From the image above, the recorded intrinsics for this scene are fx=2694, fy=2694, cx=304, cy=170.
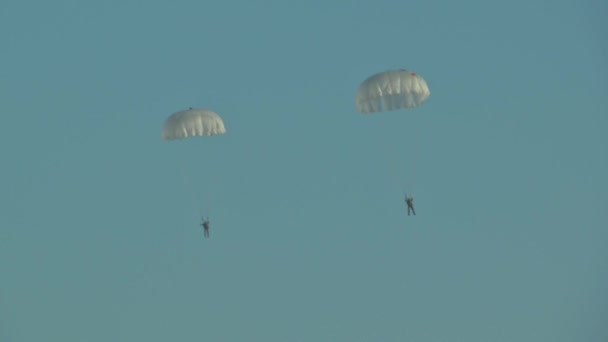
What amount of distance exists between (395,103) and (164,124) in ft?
37.2

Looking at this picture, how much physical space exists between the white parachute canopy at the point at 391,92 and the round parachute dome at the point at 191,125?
23.7ft

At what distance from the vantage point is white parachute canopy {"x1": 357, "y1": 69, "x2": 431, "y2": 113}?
123938 mm

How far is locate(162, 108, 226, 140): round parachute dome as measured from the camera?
127m

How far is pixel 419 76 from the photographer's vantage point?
126 metres

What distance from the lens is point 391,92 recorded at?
407 ft

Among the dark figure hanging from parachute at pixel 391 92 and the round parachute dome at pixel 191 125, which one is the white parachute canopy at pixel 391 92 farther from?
the round parachute dome at pixel 191 125

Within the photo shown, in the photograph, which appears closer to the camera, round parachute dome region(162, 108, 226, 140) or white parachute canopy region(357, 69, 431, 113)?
white parachute canopy region(357, 69, 431, 113)

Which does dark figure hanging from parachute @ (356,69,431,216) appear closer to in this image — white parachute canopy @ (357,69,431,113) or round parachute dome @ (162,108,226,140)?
white parachute canopy @ (357,69,431,113)

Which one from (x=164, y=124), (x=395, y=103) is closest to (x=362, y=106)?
(x=395, y=103)

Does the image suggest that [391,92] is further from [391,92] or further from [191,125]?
[191,125]

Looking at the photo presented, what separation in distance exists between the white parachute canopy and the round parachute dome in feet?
23.7

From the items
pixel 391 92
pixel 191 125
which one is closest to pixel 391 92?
pixel 391 92

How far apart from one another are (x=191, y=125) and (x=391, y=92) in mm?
9885

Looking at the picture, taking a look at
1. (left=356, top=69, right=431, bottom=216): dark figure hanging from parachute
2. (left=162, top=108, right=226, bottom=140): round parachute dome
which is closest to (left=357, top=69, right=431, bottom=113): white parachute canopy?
(left=356, top=69, right=431, bottom=216): dark figure hanging from parachute
